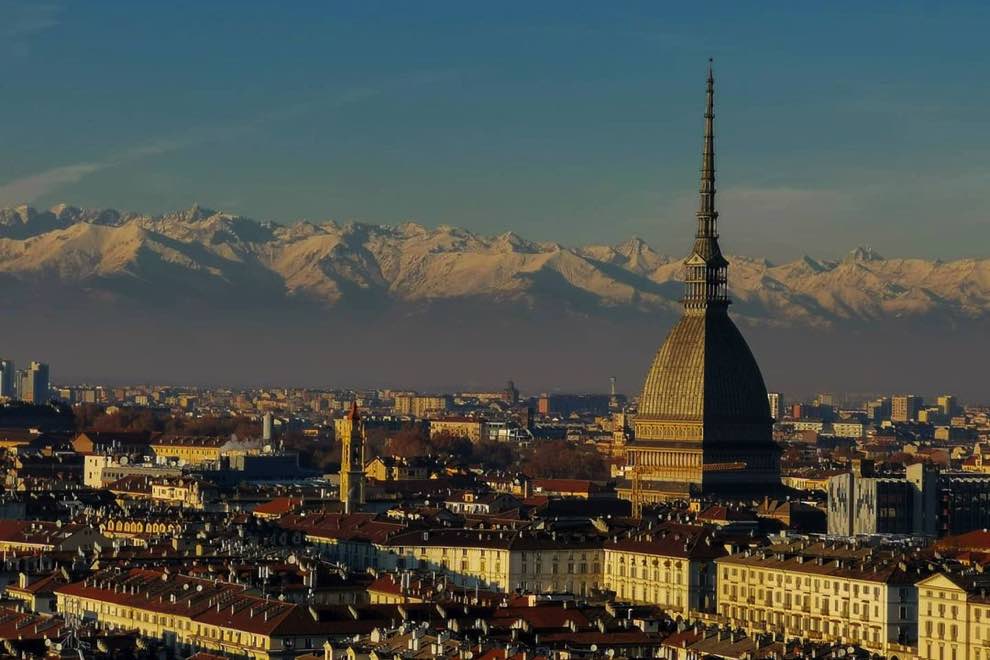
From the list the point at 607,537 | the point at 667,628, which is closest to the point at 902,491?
the point at 607,537

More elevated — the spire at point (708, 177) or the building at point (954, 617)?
the spire at point (708, 177)

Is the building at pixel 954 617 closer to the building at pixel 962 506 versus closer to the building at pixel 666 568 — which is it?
the building at pixel 666 568

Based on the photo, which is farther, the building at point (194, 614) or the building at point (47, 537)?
the building at point (47, 537)

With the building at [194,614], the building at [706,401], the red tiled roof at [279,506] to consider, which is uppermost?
the building at [706,401]

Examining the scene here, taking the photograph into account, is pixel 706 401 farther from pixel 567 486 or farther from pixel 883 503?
pixel 883 503

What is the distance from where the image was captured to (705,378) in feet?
532

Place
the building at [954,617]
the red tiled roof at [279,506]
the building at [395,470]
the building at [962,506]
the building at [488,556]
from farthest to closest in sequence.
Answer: the building at [395,470] → the building at [962,506] → the red tiled roof at [279,506] → the building at [488,556] → the building at [954,617]

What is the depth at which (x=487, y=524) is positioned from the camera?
120 m

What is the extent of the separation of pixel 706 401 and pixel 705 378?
1336 mm

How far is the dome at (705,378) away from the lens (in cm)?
16200

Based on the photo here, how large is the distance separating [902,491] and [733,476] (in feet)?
68.4

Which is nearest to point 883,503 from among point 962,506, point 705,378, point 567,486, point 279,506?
point 962,506

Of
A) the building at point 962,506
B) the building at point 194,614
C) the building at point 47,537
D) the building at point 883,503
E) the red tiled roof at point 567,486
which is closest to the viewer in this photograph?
the building at point 194,614

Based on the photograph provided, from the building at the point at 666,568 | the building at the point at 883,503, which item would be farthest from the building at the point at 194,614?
the building at the point at 883,503
